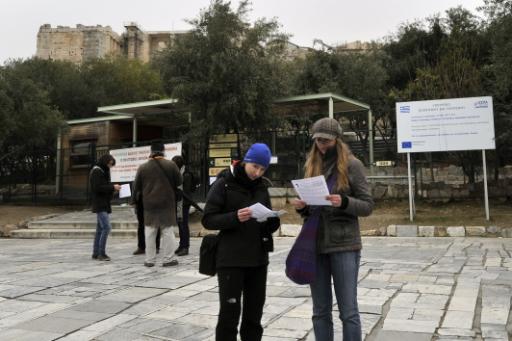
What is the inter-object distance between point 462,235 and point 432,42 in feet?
58.8

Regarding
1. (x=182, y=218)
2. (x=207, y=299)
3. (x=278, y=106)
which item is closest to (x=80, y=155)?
(x=278, y=106)

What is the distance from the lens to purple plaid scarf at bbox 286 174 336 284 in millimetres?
3301

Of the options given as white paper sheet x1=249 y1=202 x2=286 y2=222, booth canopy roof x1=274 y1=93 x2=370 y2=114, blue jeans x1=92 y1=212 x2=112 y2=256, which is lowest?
blue jeans x1=92 y1=212 x2=112 y2=256

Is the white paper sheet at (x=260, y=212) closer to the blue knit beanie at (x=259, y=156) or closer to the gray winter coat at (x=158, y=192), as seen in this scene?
the blue knit beanie at (x=259, y=156)

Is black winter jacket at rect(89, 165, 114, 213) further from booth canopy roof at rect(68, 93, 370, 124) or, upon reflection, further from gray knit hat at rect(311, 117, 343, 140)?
booth canopy roof at rect(68, 93, 370, 124)

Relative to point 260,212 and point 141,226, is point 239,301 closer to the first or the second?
point 260,212

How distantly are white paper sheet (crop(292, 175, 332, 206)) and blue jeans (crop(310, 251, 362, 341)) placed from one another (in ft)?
1.25

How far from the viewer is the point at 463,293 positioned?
575 cm

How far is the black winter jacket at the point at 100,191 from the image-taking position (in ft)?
28.6

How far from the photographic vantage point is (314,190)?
3.21m

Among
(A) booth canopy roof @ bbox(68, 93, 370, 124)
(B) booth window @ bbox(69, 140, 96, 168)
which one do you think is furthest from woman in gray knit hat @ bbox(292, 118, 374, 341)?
(B) booth window @ bbox(69, 140, 96, 168)

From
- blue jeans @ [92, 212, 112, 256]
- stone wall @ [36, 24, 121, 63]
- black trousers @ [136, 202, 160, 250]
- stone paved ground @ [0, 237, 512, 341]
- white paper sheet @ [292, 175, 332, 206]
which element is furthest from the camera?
stone wall @ [36, 24, 121, 63]

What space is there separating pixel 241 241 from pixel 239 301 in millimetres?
402

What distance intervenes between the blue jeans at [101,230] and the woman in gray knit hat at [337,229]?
20.0ft
